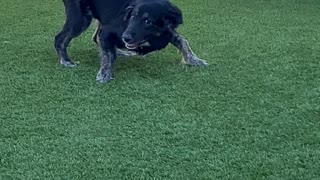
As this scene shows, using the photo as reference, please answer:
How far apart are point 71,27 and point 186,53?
630mm

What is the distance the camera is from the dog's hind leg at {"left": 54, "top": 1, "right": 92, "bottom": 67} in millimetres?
3992

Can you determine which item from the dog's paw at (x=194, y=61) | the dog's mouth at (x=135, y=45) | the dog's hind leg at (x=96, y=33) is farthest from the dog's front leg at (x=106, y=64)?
the dog's paw at (x=194, y=61)

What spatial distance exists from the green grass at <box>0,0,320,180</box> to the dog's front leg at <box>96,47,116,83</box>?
0.05m

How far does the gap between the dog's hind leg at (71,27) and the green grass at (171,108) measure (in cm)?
8

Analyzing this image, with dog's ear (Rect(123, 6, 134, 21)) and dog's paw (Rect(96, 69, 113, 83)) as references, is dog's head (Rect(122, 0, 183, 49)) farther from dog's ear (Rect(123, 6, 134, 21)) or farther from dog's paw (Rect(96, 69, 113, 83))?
dog's paw (Rect(96, 69, 113, 83))

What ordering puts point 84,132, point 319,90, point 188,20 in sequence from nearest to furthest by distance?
1. point 84,132
2. point 319,90
3. point 188,20

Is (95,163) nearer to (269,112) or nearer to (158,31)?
(269,112)

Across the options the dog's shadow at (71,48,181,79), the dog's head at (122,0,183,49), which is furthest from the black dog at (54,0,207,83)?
the dog's shadow at (71,48,181,79)

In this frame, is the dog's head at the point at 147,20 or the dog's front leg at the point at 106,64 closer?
the dog's head at the point at 147,20

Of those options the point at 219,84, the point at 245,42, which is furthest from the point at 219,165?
the point at 245,42

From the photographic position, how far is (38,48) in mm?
4348

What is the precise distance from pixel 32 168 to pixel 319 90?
4.90 feet

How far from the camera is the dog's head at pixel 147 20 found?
3.64 meters

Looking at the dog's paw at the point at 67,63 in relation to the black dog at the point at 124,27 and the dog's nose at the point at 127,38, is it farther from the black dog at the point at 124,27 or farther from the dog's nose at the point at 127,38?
the dog's nose at the point at 127,38
